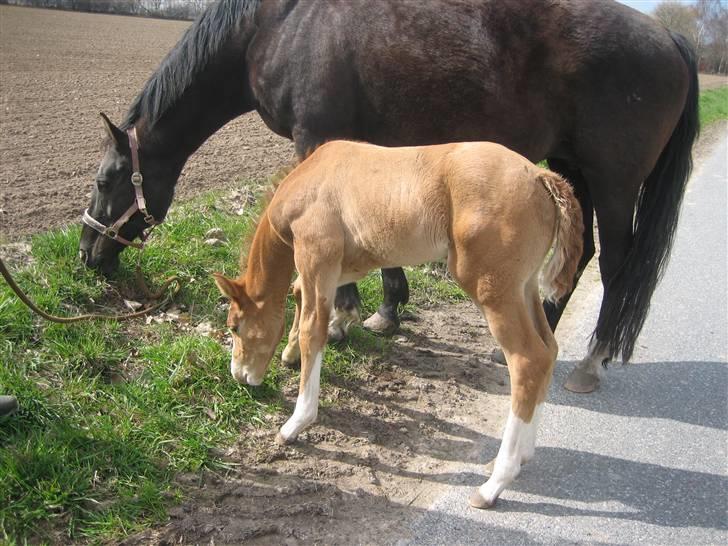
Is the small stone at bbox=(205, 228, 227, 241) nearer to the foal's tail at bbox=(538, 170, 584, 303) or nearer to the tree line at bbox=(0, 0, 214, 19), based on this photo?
the foal's tail at bbox=(538, 170, 584, 303)

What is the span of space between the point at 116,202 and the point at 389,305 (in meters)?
1.98

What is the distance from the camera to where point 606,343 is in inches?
156

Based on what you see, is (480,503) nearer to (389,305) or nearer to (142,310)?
(389,305)

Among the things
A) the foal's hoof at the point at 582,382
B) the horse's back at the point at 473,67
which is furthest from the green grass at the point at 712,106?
the foal's hoof at the point at 582,382

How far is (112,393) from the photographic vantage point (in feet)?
10.9

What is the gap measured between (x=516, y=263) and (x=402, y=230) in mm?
539

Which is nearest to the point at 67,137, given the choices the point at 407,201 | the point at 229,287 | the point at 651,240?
the point at 229,287

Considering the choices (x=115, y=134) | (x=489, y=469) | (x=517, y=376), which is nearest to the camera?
(x=517, y=376)

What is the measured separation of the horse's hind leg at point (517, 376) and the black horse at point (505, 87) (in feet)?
4.36

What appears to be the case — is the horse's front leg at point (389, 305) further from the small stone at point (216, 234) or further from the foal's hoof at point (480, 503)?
the foal's hoof at point (480, 503)

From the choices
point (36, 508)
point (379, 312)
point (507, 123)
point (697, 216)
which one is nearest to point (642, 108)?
point (507, 123)

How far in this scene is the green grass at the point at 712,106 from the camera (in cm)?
1917

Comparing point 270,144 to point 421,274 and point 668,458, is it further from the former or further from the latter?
point 668,458

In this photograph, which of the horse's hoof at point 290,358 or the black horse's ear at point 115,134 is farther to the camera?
the black horse's ear at point 115,134
